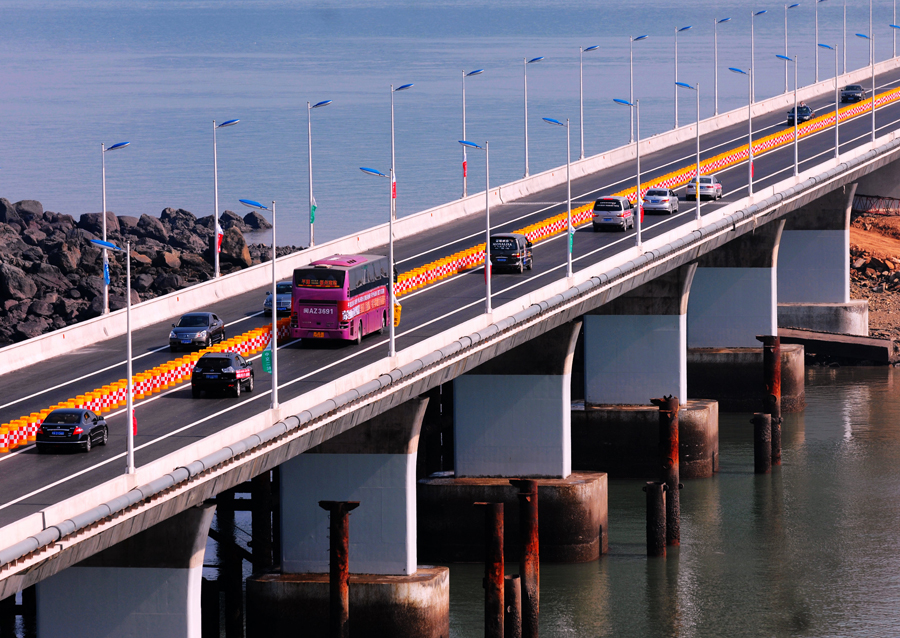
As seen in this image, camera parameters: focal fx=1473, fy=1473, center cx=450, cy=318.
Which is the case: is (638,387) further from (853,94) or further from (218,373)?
(853,94)

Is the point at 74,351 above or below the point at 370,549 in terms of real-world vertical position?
above

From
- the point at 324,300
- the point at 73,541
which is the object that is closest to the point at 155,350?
the point at 324,300

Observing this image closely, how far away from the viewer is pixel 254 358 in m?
59.3

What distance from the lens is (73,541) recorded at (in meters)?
36.3

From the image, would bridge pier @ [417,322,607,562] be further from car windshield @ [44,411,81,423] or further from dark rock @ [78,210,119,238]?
dark rock @ [78,210,119,238]

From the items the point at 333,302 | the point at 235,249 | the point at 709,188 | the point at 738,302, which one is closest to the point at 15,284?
the point at 235,249

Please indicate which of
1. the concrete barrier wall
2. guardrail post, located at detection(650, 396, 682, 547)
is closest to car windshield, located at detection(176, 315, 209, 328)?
the concrete barrier wall

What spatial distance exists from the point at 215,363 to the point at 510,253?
27.6 meters

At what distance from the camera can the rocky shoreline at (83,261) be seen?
347 feet

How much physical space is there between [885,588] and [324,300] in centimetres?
2692

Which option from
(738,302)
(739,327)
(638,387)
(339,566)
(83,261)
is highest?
(83,261)

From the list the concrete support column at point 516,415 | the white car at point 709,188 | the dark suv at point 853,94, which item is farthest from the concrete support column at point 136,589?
the dark suv at point 853,94

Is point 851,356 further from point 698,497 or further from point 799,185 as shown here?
point 698,497

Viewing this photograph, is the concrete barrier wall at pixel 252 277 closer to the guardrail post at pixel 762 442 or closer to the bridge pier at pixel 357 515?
the bridge pier at pixel 357 515
